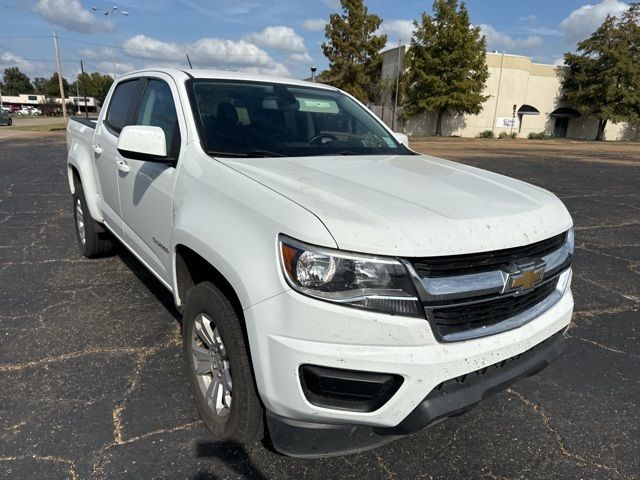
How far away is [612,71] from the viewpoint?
4169 cm

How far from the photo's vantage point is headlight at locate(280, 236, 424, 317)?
1.73m

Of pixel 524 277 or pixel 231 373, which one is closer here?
pixel 524 277

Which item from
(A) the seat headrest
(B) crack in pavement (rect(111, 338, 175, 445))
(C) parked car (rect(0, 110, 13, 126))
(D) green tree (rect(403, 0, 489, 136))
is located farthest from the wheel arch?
(C) parked car (rect(0, 110, 13, 126))

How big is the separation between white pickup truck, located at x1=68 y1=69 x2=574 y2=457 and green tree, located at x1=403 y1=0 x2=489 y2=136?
3744 centimetres

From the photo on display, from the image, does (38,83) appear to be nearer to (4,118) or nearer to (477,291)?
(4,118)

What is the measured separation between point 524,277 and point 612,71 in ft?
161

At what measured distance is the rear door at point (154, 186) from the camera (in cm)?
273

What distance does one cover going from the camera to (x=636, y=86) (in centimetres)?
4250

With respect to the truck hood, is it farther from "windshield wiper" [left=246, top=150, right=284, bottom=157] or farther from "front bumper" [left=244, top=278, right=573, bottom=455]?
"front bumper" [left=244, top=278, right=573, bottom=455]

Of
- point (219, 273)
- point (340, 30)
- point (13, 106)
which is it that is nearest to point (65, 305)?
point (219, 273)

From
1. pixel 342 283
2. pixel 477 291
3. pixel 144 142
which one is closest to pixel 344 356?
pixel 342 283

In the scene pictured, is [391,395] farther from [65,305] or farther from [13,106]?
[13,106]

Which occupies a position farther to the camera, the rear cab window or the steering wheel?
the rear cab window

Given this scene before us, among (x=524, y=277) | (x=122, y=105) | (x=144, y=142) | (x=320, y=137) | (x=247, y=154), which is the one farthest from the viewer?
(x=122, y=105)
